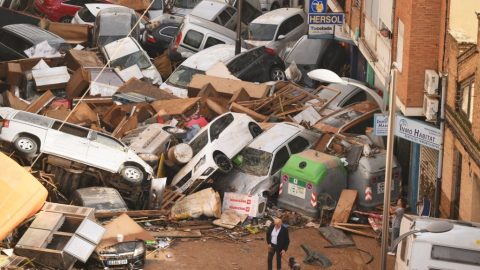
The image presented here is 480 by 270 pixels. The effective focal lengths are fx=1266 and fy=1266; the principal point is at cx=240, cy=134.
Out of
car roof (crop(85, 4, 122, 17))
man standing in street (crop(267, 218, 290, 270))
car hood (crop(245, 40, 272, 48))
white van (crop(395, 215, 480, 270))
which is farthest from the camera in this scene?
car roof (crop(85, 4, 122, 17))

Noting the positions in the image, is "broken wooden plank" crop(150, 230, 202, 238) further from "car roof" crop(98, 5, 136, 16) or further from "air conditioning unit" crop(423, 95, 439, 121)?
"car roof" crop(98, 5, 136, 16)

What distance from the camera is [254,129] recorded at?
30.4m

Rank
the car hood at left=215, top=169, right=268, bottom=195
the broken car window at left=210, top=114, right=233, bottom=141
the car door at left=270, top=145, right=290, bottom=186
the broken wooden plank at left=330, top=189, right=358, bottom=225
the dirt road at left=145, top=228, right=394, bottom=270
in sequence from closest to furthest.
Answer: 1. the dirt road at left=145, top=228, right=394, bottom=270
2. the broken wooden plank at left=330, top=189, right=358, bottom=225
3. the car hood at left=215, top=169, right=268, bottom=195
4. the car door at left=270, top=145, right=290, bottom=186
5. the broken car window at left=210, top=114, right=233, bottom=141

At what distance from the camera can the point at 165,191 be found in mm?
29078

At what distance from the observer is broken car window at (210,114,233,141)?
29.9 meters

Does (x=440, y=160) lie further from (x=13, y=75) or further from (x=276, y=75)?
(x=13, y=75)

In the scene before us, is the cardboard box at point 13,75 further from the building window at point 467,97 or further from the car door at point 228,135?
the building window at point 467,97

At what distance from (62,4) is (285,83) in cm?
1346

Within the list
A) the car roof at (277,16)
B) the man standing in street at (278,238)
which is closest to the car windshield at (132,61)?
the car roof at (277,16)

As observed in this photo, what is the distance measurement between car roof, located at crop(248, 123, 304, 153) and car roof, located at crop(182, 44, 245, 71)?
8069 mm

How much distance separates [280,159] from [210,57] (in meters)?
10.3

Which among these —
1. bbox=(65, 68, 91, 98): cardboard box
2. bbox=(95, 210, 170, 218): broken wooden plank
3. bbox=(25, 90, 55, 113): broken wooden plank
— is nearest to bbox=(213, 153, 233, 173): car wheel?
bbox=(95, 210, 170, 218): broken wooden plank

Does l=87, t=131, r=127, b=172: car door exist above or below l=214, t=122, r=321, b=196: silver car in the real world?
above

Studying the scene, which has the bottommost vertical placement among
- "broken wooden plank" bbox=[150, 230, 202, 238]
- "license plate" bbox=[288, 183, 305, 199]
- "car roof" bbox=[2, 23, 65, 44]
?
"broken wooden plank" bbox=[150, 230, 202, 238]
